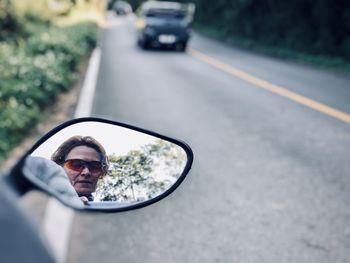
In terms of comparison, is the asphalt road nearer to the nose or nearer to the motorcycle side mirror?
the motorcycle side mirror

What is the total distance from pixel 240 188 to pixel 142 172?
324 cm

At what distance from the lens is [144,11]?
19859 mm

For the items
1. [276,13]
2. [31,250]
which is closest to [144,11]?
[276,13]

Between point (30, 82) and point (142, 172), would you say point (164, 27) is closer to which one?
point (30, 82)

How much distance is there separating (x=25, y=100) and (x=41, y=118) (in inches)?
14.4

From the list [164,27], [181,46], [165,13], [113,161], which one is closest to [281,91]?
[113,161]

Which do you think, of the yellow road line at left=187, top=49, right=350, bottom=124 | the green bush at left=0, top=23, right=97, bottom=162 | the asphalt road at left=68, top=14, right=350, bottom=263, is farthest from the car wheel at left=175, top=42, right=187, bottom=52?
the asphalt road at left=68, top=14, right=350, bottom=263

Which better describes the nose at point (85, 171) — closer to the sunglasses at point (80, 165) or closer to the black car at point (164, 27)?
the sunglasses at point (80, 165)

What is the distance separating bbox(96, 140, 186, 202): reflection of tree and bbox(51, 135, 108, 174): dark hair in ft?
0.09

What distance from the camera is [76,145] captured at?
103cm

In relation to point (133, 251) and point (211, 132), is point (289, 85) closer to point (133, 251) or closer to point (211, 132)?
point (211, 132)

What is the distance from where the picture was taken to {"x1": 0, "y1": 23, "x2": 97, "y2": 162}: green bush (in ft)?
20.4

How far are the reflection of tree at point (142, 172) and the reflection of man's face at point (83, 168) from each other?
34 millimetres

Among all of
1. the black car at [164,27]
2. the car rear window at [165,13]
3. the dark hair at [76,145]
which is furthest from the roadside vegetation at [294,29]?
the dark hair at [76,145]
